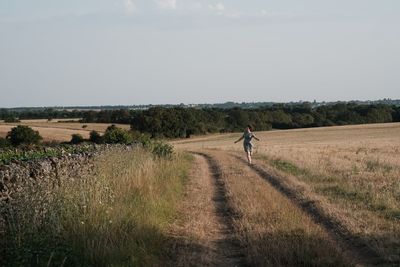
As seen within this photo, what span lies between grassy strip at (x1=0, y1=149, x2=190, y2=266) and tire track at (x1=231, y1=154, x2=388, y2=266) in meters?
2.88

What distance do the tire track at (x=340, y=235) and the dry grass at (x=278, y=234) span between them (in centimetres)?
23

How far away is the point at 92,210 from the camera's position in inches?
361

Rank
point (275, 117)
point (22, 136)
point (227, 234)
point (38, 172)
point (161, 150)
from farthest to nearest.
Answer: point (275, 117) < point (22, 136) < point (161, 150) < point (227, 234) < point (38, 172)

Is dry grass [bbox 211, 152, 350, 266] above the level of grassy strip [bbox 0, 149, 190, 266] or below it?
below

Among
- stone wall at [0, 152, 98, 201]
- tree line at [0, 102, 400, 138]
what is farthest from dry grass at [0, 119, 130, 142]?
stone wall at [0, 152, 98, 201]

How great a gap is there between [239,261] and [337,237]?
213cm

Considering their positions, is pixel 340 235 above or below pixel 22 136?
above

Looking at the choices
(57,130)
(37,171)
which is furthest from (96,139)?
(37,171)

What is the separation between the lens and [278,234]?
9.64m

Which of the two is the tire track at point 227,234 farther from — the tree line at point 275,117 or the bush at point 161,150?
the tree line at point 275,117

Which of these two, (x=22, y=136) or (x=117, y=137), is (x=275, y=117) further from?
(x=117, y=137)

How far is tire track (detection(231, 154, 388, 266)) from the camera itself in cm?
842

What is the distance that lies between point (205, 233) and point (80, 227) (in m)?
2.87

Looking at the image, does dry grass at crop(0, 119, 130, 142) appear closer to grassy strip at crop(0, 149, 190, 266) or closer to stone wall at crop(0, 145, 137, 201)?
stone wall at crop(0, 145, 137, 201)
